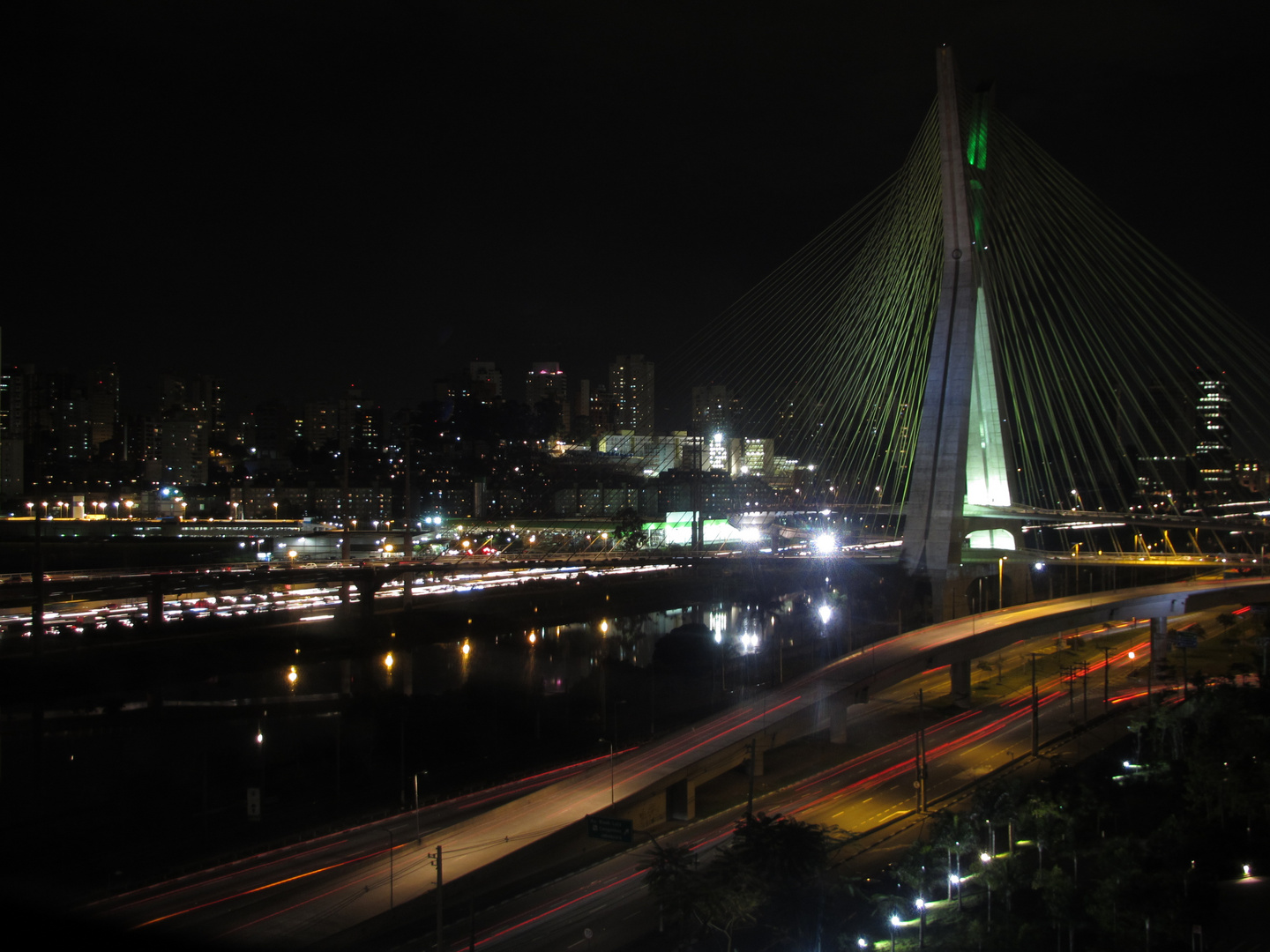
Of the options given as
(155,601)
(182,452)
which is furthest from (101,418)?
(155,601)

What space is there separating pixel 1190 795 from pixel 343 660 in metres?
12.1

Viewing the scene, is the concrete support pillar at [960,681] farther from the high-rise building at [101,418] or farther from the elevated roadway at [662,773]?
the high-rise building at [101,418]

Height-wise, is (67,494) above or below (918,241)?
below

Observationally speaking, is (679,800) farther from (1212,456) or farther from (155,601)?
(1212,456)

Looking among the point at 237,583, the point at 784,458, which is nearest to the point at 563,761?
the point at 237,583

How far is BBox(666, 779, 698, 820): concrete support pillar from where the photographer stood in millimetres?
8102

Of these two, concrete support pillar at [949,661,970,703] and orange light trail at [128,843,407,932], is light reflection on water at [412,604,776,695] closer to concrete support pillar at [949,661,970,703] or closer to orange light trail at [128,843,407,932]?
concrete support pillar at [949,661,970,703]

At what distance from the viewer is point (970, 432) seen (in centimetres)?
1598

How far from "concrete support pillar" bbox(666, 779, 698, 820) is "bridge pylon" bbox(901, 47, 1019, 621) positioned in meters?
7.21

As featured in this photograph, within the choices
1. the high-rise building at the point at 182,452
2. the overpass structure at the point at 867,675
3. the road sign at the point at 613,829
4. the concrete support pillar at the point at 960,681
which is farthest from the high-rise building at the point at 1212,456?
the high-rise building at the point at 182,452

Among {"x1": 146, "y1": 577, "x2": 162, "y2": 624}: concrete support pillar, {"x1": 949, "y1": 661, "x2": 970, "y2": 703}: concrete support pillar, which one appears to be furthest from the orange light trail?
{"x1": 146, "y1": 577, "x2": 162, "y2": 624}: concrete support pillar

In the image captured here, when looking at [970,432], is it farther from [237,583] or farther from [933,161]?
[237,583]

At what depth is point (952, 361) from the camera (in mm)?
13547

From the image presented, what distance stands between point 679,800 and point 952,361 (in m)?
7.94
